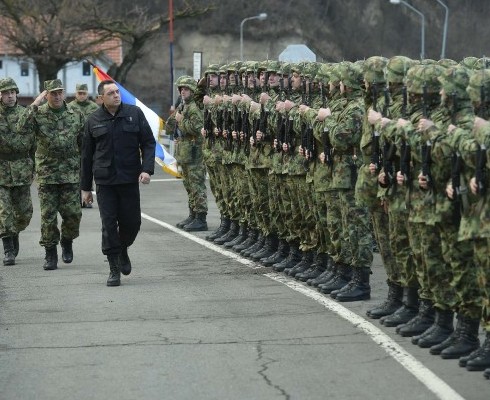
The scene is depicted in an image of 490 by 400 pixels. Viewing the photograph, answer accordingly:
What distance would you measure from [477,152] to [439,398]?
5.23 feet

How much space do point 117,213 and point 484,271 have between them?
19.7ft

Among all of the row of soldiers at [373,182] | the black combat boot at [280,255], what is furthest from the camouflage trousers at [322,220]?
the black combat boot at [280,255]

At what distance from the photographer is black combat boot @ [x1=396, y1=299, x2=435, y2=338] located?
1123 centimetres

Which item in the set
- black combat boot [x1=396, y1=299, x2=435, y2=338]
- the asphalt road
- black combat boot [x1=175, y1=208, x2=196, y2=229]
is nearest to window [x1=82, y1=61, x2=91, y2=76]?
black combat boot [x1=175, y1=208, x2=196, y2=229]

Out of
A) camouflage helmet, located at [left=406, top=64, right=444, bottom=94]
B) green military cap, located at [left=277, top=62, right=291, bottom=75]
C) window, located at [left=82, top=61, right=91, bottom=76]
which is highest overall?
window, located at [left=82, top=61, right=91, bottom=76]

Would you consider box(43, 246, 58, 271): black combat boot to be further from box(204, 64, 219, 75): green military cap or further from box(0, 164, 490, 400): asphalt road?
box(204, 64, 219, 75): green military cap

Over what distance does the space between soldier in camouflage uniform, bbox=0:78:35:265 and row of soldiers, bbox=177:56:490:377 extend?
254 cm

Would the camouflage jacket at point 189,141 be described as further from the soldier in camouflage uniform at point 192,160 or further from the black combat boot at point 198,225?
the black combat boot at point 198,225

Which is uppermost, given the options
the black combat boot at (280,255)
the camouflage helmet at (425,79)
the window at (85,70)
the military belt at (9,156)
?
the window at (85,70)

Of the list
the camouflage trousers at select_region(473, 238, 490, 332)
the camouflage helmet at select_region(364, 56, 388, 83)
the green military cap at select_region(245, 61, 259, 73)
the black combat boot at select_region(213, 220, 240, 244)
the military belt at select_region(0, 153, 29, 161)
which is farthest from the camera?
the black combat boot at select_region(213, 220, 240, 244)

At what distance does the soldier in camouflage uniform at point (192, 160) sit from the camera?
21.0 m

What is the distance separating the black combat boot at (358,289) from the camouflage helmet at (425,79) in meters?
2.61

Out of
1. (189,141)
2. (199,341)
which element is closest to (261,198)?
(189,141)

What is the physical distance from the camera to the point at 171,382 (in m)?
9.67
